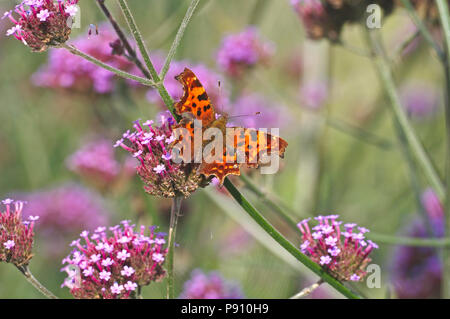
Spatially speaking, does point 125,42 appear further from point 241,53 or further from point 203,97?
point 241,53

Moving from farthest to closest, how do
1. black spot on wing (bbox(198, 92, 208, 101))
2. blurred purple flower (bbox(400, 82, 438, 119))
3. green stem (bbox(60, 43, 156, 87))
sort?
blurred purple flower (bbox(400, 82, 438, 119))
black spot on wing (bbox(198, 92, 208, 101))
green stem (bbox(60, 43, 156, 87))

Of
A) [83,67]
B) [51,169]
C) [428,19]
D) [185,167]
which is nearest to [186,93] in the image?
[185,167]

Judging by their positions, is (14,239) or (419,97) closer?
(14,239)

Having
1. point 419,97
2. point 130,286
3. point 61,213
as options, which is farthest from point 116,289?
point 419,97

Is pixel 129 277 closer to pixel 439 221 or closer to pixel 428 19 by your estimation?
pixel 428 19

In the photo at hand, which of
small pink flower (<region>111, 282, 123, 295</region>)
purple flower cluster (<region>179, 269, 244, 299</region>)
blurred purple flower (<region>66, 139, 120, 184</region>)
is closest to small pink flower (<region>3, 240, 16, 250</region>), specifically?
small pink flower (<region>111, 282, 123, 295</region>)

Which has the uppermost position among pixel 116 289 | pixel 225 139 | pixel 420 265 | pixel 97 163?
pixel 97 163

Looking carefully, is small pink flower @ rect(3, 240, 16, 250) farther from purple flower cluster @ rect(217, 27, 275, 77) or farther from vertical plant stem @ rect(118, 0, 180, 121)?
purple flower cluster @ rect(217, 27, 275, 77)
